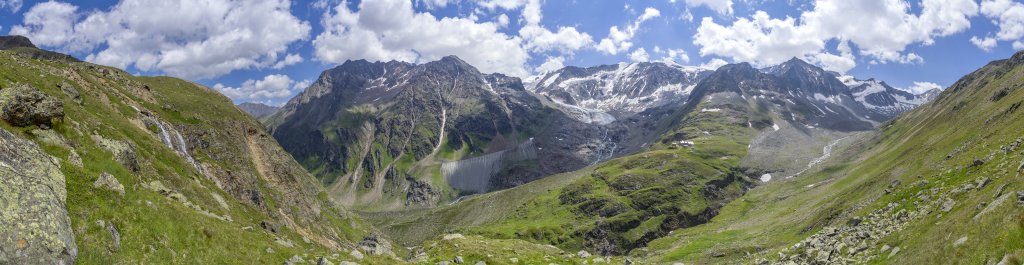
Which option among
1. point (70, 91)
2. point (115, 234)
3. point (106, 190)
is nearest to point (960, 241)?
point (115, 234)

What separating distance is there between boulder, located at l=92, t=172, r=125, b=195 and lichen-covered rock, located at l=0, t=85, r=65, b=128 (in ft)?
24.1

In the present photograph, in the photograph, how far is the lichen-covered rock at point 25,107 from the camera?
2752 cm

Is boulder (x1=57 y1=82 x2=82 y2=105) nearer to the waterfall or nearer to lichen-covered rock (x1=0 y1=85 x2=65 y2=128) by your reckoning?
the waterfall

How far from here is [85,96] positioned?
60188 millimetres

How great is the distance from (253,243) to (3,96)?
14.6 meters

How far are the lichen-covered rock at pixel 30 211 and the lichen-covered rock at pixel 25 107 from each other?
889cm

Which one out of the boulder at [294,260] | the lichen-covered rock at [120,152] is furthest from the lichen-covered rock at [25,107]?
the boulder at [294,260]

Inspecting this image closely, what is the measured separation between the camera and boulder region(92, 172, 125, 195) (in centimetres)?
2386

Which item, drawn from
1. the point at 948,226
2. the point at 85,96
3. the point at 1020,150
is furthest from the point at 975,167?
the point at 85,96

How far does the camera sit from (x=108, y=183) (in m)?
24.6

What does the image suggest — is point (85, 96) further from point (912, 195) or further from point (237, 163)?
point (912, 195)

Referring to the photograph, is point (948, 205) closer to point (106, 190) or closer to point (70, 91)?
point (106, 190)

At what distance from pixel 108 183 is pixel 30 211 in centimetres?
793

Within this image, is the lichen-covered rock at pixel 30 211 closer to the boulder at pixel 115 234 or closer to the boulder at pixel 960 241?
the boulder at pixel 115 234
